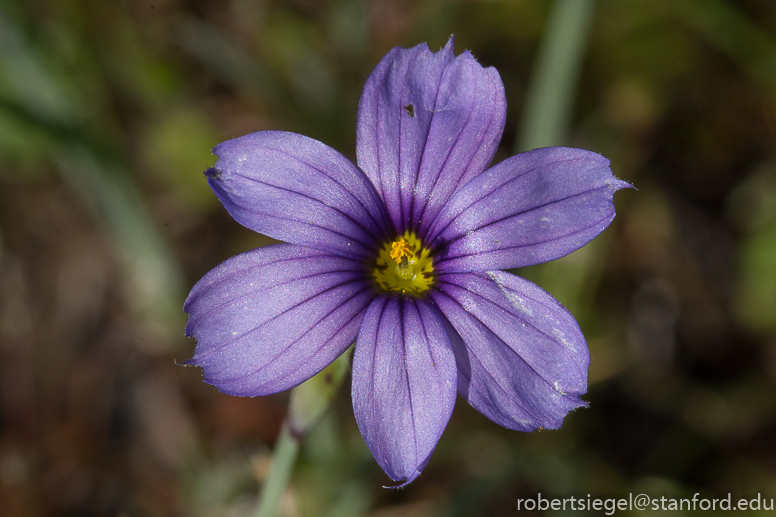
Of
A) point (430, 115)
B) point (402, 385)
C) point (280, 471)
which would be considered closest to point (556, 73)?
point (430, 115)

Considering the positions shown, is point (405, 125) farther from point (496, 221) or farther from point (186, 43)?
point (186, 43)

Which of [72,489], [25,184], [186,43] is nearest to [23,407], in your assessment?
[72,489]

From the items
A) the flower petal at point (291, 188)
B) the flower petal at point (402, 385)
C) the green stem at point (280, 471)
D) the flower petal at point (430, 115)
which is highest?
the flower petal at point (430, 115)

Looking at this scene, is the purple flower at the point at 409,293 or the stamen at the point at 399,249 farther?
the stamen at the point at 399,249

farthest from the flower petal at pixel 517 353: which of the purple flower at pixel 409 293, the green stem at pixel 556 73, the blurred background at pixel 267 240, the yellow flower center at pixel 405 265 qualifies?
the blurred background at pixel 267 240

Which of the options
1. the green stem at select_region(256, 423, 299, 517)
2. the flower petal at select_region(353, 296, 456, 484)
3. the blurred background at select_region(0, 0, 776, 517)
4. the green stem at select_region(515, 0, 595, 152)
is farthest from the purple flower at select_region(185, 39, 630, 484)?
the blurred background at select_region(0, 0, 776, 517)

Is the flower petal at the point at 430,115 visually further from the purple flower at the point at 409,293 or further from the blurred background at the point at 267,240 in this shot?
the blurred background at the point at 267,240
